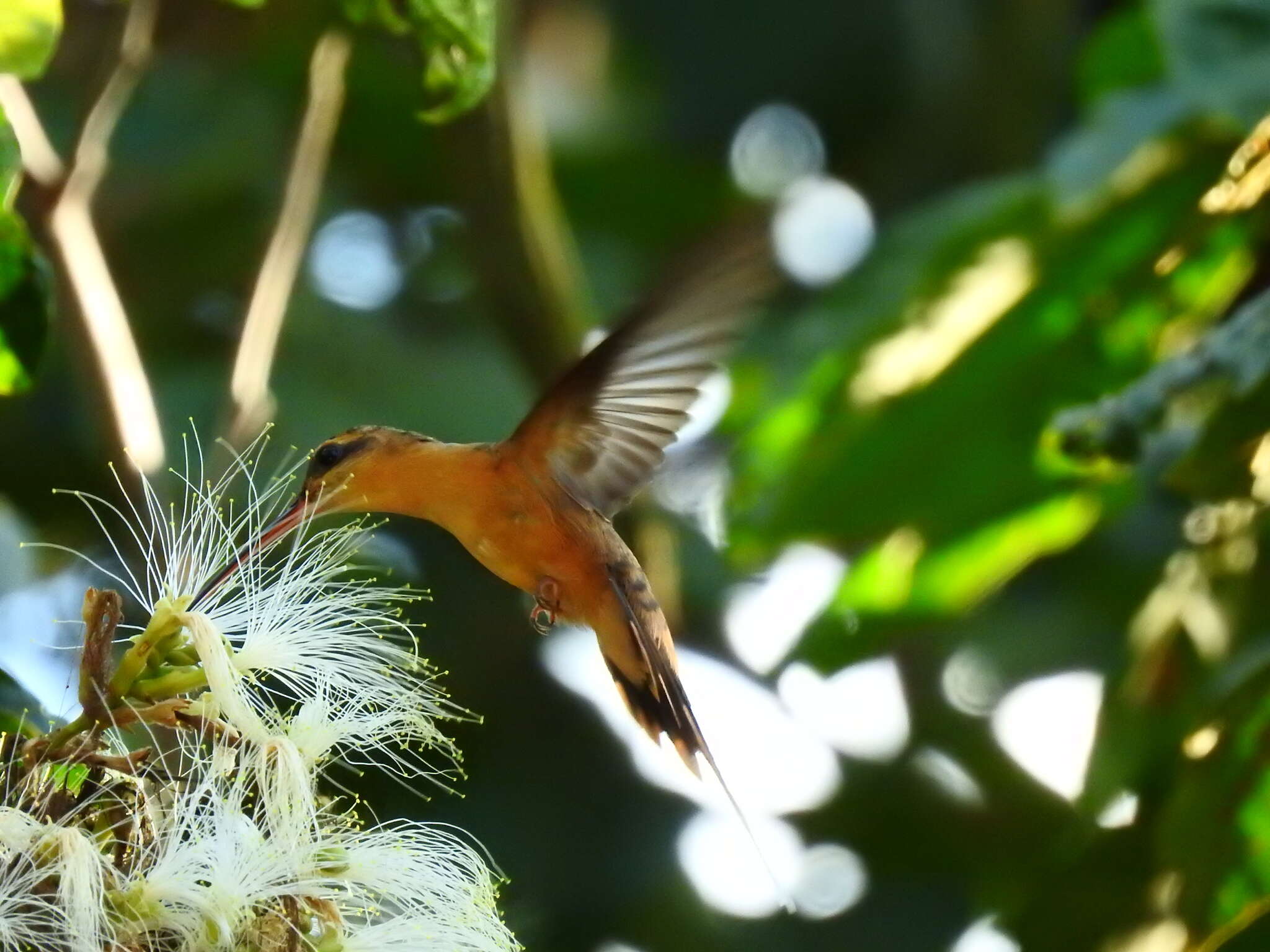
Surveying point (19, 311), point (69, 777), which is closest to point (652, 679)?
point (19, 311)

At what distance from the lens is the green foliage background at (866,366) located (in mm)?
2908

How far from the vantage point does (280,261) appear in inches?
126

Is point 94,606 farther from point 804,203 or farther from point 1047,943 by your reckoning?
point 804,203

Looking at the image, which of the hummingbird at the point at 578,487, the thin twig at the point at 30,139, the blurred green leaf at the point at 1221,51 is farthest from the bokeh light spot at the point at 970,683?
the thin twig at the point at 30,139

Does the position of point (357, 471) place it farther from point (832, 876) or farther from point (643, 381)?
point (832, 876)

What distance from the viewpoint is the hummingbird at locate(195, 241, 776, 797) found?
2.76 meters

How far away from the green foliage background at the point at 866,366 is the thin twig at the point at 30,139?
0.28 feet

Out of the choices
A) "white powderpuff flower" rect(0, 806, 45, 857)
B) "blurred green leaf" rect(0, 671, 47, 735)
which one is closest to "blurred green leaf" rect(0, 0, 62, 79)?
"blurred green leaf" rect(0, 671, 47, 735)

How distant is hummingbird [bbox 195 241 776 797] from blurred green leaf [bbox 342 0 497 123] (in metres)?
0.45

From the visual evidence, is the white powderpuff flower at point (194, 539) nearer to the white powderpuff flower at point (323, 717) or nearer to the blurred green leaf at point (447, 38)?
the white powderpuff flower at point (323, 717)

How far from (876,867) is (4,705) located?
2.94m

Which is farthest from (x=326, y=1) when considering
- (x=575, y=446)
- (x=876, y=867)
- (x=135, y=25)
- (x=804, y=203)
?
(x=876, y=867)

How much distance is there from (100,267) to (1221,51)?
2.01 metres

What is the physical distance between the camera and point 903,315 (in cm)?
352
